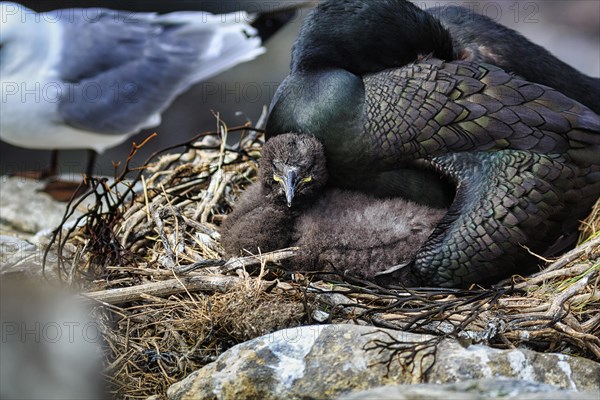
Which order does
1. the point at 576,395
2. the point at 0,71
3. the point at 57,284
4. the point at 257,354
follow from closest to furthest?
the point at 576,395 < the point at 257,354 < the point at 57,284 < the point at 0,71

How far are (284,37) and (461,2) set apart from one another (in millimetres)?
2484

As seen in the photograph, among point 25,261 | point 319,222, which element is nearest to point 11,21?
point 25,261

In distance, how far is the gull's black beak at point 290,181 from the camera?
426cm

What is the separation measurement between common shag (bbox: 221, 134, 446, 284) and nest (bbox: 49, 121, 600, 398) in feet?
0.39

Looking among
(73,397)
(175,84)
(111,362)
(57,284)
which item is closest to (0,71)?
(175,84)

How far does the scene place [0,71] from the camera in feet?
24.6

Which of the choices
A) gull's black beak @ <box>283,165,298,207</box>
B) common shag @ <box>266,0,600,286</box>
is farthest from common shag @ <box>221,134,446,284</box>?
common shag @ <box>266,0,600,286</box>

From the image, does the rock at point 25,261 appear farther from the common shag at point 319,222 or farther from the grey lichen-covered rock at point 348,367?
the grey lichen-covered rock at point 348,367

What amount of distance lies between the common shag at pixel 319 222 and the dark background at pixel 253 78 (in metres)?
5.09

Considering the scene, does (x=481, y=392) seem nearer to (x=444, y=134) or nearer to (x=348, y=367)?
(x=348, y=367)

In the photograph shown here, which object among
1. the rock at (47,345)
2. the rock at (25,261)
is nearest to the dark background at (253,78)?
the rock at (25,261)

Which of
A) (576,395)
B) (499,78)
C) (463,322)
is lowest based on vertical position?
(463,322)

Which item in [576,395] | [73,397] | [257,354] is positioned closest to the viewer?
[576,395]

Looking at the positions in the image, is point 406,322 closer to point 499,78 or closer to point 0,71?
point 499,78
